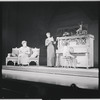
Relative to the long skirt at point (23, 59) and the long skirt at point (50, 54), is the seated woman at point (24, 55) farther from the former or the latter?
the long skirt at point (50, 54)

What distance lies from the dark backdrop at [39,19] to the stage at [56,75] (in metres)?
0.11

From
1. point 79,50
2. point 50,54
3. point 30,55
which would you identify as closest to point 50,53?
point 50,54

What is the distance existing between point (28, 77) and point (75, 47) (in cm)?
68

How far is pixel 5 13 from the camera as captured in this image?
7.70ft

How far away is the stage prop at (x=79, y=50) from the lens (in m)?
2.22

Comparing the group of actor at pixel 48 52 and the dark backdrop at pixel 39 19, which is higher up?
the dark backdrop at pixel 39 19

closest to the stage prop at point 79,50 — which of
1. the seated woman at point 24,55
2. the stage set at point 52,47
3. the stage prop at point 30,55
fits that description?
the stage set at point 52,47

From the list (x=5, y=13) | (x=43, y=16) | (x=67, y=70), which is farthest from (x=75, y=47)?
(x=5, y=13)

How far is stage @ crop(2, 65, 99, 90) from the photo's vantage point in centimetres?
221

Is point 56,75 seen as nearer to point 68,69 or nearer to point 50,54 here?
point 68,69

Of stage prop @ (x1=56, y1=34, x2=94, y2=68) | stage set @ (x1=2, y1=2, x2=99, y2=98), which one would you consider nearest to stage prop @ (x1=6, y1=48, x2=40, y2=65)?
stage set @ (x1=2, y1=2, x2=99, y2=98)

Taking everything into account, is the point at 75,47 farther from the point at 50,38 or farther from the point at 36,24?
the point at 36,24

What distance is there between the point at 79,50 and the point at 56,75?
0.41 metres

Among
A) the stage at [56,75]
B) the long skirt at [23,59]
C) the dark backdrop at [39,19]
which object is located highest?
the dark backdrop at [39,19]
